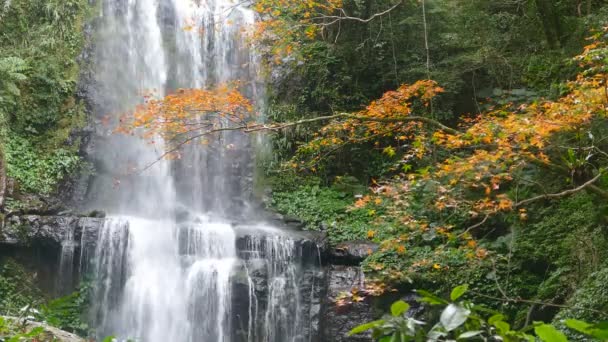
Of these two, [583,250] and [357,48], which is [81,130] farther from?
[583,250]

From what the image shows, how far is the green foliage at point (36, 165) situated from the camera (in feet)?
40.1

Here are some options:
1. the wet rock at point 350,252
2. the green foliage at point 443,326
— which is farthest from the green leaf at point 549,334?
the wet rock at point 350,252

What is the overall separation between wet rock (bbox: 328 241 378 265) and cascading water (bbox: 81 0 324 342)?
71cm

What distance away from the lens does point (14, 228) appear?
10719mm

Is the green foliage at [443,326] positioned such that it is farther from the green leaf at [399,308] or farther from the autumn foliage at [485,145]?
the autumn foliage at [485,145]

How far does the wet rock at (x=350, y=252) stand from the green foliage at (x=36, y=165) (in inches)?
244

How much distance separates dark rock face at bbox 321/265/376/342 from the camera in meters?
10.6

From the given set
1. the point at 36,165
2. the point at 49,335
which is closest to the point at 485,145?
the point at 49,335

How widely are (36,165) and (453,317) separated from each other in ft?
42.2

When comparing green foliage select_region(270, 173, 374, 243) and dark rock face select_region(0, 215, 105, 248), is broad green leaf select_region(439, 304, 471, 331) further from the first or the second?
green foliage select_region(270, 173, 374, 243)

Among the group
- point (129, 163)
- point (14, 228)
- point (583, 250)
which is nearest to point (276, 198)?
point (129, 163)

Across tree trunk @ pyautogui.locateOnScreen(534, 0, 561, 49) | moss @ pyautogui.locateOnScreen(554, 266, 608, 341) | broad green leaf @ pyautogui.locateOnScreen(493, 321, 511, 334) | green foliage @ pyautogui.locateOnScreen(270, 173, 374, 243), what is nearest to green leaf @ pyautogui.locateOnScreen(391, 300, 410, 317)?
broad green leaf @ pyautogui.locateOnScreen(493, 321, 511, 334)

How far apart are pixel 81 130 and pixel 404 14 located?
322 inches

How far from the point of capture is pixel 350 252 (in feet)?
37.5
